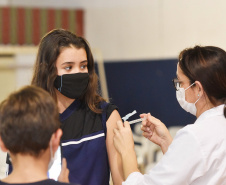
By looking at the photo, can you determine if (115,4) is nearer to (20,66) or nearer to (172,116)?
(20,66)

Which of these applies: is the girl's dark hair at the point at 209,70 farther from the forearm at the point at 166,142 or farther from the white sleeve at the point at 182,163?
the forearm at the point at 166,142

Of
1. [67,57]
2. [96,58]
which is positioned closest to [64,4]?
[96,58]

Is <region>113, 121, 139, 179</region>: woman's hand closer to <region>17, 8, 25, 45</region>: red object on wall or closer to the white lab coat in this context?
the white lab coat

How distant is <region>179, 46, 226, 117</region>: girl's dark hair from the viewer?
1880 mm

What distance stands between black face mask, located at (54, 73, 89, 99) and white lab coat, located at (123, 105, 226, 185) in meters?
0.56

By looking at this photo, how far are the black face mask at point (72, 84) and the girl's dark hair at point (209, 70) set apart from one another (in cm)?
50

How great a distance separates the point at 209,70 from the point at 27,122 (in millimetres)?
828

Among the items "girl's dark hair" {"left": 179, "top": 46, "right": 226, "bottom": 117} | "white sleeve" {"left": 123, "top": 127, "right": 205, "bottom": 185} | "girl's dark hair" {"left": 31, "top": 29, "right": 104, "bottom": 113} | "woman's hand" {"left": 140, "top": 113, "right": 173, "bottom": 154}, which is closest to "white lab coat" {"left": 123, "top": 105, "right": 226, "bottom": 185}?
"white sleeve" {"left": 123, "top": 127, "right": 205, "bottom": 185}

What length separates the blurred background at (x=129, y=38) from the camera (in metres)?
5.02

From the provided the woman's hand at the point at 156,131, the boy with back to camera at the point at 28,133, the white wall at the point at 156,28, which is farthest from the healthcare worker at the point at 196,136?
the white wall at the point at 156,28

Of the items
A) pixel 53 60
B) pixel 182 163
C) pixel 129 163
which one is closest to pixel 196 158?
pixel 182 163

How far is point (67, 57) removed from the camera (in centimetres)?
211

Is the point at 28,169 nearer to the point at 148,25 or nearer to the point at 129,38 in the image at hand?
the point at 148,25

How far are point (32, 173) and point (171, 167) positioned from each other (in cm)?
62
